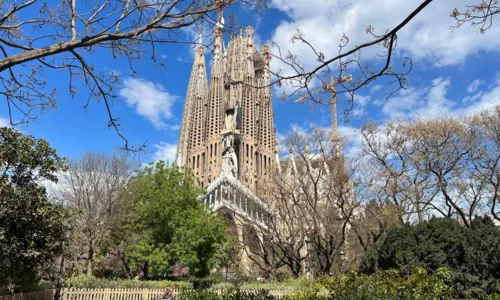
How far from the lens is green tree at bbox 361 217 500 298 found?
34.3ft

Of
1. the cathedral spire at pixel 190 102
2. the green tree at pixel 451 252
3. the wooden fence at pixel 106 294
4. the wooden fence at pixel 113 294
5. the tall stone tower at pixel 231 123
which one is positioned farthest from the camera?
the cathedral spire at pixel 190 102

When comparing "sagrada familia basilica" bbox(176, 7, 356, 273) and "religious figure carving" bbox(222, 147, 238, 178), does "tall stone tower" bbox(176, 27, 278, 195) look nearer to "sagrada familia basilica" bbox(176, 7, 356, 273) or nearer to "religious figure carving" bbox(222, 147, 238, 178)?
"sagrada familia basilica" bbox(176, 7, 356, 273)

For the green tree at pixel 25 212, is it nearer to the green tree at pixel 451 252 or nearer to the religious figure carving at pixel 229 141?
the green tree at pixel 451 252

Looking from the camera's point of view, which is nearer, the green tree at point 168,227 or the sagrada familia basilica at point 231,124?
the green tree at point 168,227

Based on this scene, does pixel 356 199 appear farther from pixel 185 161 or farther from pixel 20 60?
pixel 185 161

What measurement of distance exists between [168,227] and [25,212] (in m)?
12.9

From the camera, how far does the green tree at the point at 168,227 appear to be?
2044 centimetres

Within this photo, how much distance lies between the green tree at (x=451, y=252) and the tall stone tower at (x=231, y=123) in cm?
3931

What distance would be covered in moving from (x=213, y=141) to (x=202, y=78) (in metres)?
17.5

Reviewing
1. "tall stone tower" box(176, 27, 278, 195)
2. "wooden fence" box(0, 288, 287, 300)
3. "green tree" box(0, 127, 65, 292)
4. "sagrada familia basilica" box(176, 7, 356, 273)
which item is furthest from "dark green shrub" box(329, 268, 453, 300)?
"tall stone tower" box(176, 27, 278, 195)

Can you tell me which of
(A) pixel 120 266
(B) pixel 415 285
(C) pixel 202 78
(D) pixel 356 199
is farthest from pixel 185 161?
(B) pixel 415 285

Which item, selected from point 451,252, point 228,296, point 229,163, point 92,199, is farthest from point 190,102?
point 228,296

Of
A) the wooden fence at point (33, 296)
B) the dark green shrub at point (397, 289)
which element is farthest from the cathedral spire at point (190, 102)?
the dark green shrub at point (397, 289)

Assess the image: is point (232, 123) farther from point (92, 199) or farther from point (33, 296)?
point (33, 296)
